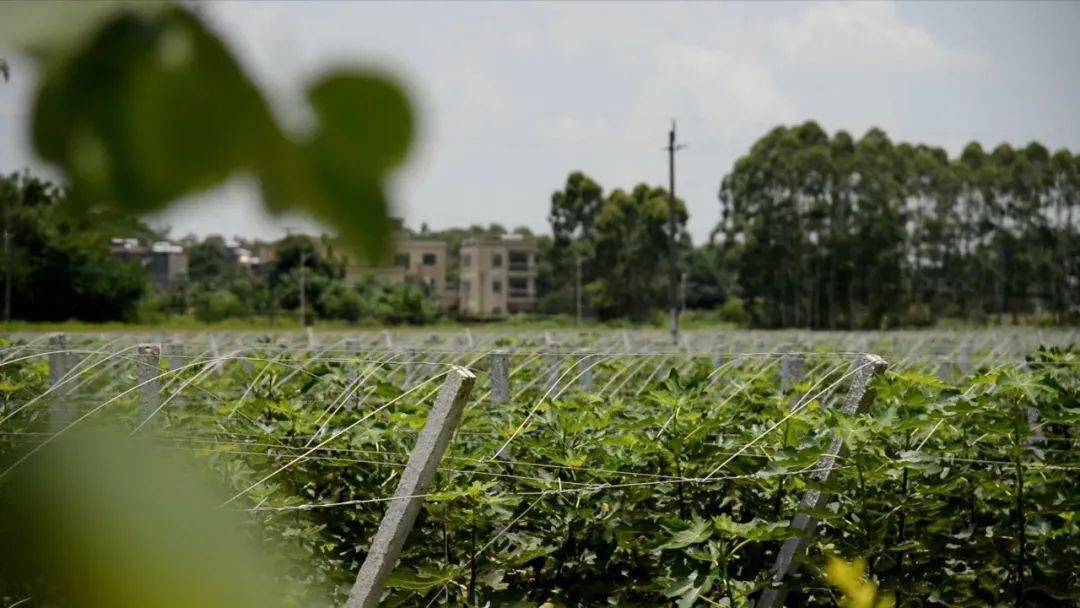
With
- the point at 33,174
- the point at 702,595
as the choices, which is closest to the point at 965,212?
the point at 33,174

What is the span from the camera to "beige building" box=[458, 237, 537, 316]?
610mm

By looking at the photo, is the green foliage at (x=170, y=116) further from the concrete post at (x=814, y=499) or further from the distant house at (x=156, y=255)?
the concrete post at (x=814, y=499)

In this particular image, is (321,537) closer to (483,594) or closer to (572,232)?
(483,594)

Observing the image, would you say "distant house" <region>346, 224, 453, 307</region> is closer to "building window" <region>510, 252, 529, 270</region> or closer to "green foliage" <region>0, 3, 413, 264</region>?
"green foliage" <region>0, 3, 413, 264</region>

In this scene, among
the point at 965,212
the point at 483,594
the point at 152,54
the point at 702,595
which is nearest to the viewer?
the point at 152,54

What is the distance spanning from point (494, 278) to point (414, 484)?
168 centimetres

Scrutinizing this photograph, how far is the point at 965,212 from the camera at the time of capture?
1.08m

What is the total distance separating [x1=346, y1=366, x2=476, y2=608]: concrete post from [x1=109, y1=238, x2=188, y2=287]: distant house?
1.77 meters

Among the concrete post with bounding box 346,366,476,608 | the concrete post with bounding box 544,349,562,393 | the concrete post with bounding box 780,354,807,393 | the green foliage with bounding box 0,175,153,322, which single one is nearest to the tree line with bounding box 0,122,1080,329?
the green foliage with bounding box 0,175,153,322

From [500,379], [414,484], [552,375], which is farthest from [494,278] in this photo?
[552,375]

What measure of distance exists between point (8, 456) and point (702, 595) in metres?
2.36

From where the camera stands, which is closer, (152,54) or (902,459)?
(152,54)

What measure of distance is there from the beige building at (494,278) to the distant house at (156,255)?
21 cm

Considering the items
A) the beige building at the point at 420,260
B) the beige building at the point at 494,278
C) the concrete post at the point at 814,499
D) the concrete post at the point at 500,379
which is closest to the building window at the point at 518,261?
the beige building at the point at 494,278
